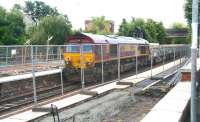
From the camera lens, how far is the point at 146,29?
98.6m

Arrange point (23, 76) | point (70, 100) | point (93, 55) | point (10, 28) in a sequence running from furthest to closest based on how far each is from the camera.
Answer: point (10, 28) → point (93, 55) → point (23, 76) → point (70, 100)

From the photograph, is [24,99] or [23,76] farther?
[23,76]

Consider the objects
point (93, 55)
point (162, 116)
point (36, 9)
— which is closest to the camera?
point (162, 116)

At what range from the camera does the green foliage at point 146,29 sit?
89.7 m

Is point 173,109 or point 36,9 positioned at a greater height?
point 36,9

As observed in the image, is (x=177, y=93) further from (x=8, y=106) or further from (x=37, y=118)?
(x=8, y=106)

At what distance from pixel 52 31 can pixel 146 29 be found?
31656 millimetres

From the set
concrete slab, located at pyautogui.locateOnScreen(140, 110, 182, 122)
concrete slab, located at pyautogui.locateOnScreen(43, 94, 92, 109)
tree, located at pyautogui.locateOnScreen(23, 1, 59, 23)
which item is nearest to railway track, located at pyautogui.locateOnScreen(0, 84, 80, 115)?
concrete slab, located at pyautogui.locateOnScreen(43, 94, 92, 109)

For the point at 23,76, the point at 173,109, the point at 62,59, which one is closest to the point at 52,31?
the point at 62,59

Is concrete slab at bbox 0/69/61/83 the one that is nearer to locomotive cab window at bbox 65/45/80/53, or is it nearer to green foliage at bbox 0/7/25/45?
locomotive cab window at bbox 65/45/80/53

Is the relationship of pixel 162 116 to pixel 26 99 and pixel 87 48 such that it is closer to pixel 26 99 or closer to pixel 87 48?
pixel 26 99

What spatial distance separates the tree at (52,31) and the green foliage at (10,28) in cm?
276

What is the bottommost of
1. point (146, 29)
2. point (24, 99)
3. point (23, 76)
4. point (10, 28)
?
point (24, 99)

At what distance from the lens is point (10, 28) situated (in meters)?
59.9
